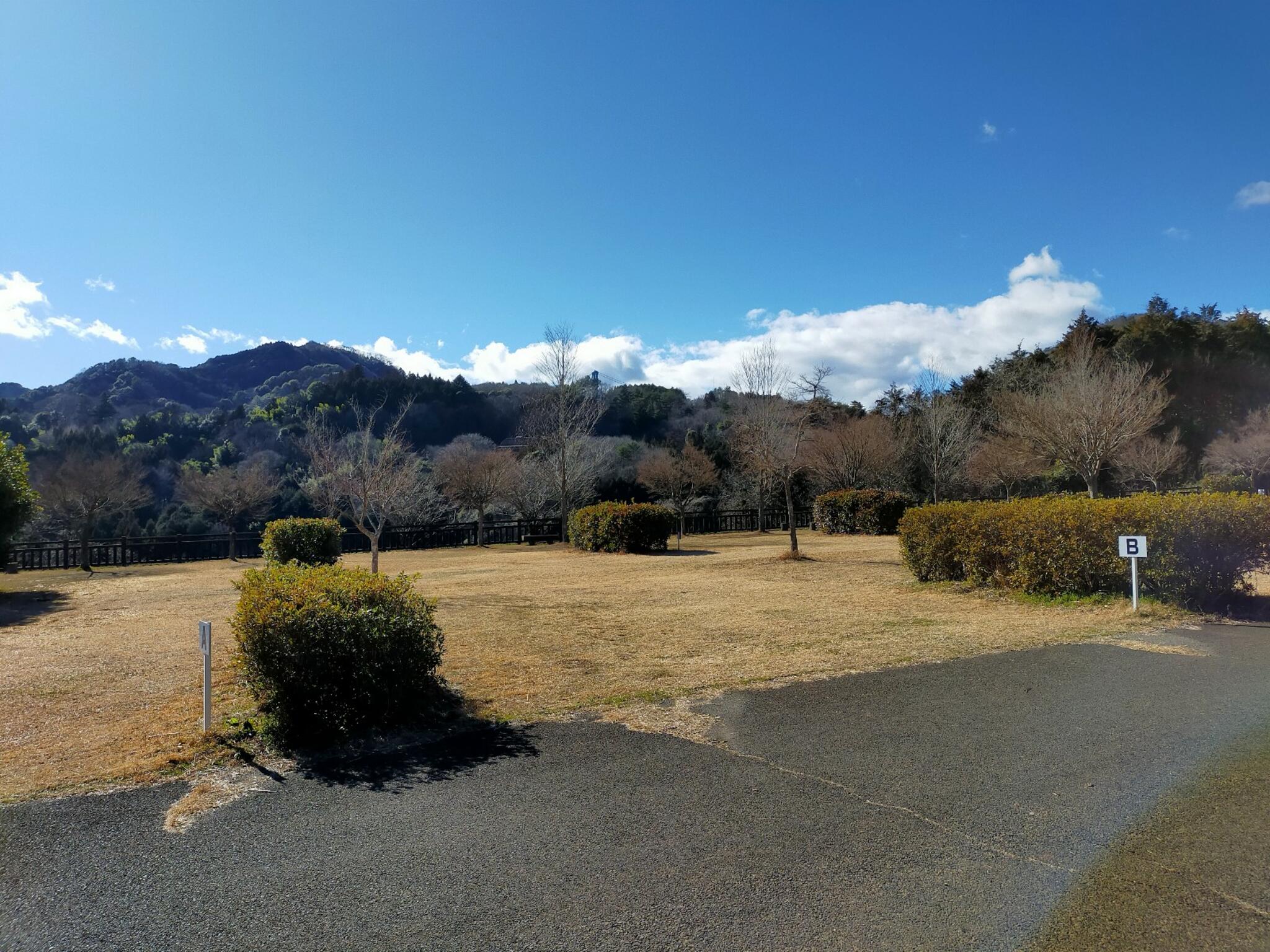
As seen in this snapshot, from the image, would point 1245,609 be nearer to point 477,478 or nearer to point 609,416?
point 477,478

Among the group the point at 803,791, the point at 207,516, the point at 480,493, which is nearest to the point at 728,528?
the point at 480,493

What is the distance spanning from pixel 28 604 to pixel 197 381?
2562 inches

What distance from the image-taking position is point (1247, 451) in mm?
30531

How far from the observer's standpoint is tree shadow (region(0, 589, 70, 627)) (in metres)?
11.6

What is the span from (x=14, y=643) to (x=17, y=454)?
30.5ft

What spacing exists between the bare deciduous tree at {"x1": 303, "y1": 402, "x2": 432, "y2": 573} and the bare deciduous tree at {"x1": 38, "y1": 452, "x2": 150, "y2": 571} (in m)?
6.34

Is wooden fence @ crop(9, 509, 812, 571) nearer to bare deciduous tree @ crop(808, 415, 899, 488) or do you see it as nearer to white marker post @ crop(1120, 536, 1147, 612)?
bare deciduous tree @ crop(808, 415, 899, 488)

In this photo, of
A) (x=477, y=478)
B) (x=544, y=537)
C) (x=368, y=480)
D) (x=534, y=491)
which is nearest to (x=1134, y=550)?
(x=368, y=480)

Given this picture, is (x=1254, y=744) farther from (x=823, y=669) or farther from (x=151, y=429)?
(x=151, y=429)

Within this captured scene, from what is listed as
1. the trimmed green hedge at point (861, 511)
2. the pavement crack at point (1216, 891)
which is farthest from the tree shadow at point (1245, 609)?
the trimmed green hedge at point (861, 511)

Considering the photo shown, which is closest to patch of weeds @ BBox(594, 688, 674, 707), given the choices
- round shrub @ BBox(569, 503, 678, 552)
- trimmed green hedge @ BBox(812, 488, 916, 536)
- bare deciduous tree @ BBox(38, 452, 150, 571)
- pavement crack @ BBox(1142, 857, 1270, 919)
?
pavement crack @ BBox(1142, 857, 1270, 919)

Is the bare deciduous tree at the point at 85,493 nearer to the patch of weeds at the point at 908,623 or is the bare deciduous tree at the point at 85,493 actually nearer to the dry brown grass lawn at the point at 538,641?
the dry brown grass lawn at the point at 538,641

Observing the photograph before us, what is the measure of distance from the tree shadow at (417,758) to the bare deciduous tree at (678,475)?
1152 inches

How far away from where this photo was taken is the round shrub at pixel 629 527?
23.0m
